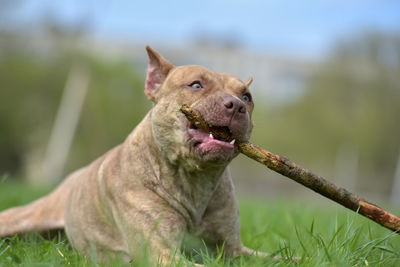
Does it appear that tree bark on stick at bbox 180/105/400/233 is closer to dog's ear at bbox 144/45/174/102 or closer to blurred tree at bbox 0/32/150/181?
dog's ear at bbox 144/45/174/102

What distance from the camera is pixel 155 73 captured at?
13.7 feet

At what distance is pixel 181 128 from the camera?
3.68 meters

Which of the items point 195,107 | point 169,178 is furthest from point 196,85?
point 169,178

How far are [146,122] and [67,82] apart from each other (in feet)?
82.7

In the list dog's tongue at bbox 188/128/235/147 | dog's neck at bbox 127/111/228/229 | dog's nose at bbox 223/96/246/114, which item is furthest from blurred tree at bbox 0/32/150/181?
dog's nose at bbox 223/96/246/114

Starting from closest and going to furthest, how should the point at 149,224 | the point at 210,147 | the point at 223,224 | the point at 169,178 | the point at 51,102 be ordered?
the point at 210,147
the point at 149,224
the point at 169,178
the point at 223,224
the point at 51,102

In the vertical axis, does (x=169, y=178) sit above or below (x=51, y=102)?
above

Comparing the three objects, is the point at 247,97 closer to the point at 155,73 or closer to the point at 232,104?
the point at 232,104

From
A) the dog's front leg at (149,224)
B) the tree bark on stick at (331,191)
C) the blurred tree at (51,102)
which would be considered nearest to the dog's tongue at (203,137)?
the tree bark on stick at (331,191)

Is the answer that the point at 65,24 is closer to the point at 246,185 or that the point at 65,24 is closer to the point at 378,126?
the point at 246,185

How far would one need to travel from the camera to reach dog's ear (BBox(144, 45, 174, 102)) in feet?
13.6

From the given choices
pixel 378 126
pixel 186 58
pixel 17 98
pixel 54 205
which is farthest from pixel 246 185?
pixel 54 205

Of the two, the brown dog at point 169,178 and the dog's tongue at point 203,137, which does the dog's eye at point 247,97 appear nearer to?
the brown dog at point 169,178

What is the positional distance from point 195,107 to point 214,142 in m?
0.32
